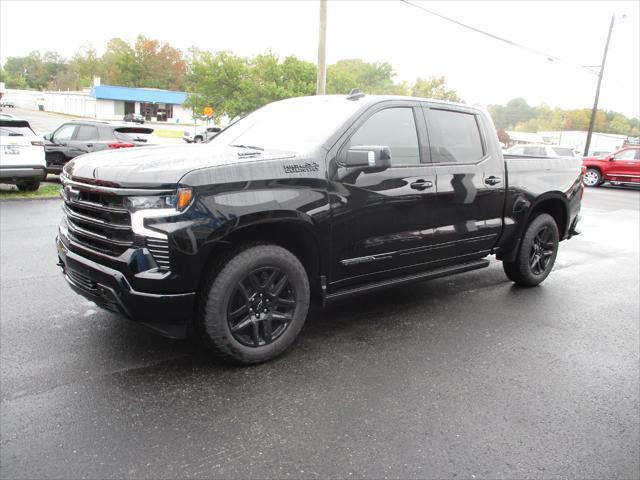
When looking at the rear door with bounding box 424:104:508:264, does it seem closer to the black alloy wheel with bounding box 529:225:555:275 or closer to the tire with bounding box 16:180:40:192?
the black alloy wheel with bounding box 529:225:555:275

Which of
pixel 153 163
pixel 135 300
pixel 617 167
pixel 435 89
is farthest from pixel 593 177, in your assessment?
pixel 435 89

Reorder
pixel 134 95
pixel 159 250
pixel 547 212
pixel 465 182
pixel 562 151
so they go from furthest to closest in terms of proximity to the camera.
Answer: pixel 134 95, pixel 562 151, pixel 547 212, pixel 465 182, pixel 159 250

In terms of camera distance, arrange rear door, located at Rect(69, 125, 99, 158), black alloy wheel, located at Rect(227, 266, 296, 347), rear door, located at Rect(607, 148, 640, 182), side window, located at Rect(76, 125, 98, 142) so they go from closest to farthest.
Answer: black alloy wheel, located at Rect(227, 266, 296, 347) < rear door, located at Rect(69, 125, 99, 158) < side window, located at Rect(76, 125, 98, 142) < rear door, located at Rect(607, 148, 640, 182)

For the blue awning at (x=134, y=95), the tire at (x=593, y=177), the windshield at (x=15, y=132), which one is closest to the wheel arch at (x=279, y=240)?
the windshield at (x=15, y=132)

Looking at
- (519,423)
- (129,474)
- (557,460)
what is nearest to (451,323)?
(519,423)

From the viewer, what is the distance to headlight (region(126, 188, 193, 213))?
3113 mm

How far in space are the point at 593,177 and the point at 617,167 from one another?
3.50ft

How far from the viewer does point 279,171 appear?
3.53 m

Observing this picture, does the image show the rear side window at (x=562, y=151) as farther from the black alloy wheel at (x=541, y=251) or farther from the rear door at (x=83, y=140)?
the rear door at (x=83, y=140)

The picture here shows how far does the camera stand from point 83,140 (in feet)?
46.8

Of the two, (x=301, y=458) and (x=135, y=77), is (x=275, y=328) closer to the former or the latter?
(x=301, y=458)

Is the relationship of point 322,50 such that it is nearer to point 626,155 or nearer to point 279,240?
point 626,155

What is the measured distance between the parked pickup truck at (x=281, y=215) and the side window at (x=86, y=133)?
36.1 ft

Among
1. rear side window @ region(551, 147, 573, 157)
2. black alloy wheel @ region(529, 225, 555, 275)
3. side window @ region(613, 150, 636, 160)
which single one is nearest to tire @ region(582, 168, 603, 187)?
side window @ region(613, 150, 636, 160)
